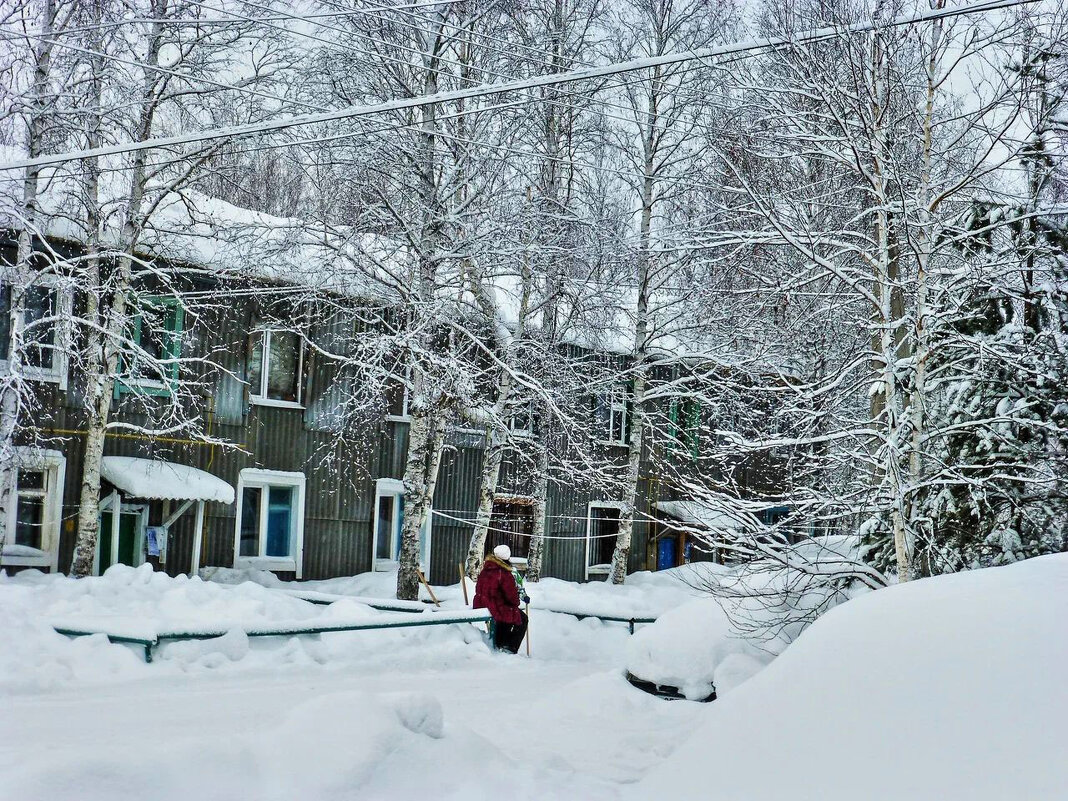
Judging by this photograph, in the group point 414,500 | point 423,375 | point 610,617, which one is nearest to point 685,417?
point 610,617

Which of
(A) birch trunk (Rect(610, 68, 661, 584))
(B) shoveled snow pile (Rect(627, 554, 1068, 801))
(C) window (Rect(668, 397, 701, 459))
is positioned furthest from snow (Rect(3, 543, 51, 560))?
(B) shoveled snow pile (Rect(627, 554, 1068, 801))

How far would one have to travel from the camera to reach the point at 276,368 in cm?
Answer: 2238

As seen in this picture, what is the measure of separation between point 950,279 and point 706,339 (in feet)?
46.9

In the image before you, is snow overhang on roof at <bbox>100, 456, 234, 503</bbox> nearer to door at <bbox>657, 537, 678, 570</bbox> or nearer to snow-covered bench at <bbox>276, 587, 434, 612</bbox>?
snow-covered bench at <bbox>276, 587, 434, 612</bbox>

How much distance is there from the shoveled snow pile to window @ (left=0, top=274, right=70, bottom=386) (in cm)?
1439

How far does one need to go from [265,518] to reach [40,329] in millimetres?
5638

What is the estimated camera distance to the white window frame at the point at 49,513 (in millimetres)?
18266

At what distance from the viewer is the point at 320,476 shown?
2305 cm

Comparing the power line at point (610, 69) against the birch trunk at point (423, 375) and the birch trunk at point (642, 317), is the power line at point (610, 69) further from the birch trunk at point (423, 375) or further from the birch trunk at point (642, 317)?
the birch trunk at point (642, 317)

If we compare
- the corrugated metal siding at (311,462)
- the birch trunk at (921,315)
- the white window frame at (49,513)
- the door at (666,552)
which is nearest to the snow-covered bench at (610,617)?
the corrugated metal siding at (311,462)

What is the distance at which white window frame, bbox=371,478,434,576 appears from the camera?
24.1 metres

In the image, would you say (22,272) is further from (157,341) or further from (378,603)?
(378,603)

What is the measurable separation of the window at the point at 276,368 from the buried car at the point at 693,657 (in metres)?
12.0

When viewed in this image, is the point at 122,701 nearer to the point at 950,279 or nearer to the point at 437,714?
the point at 437,714
